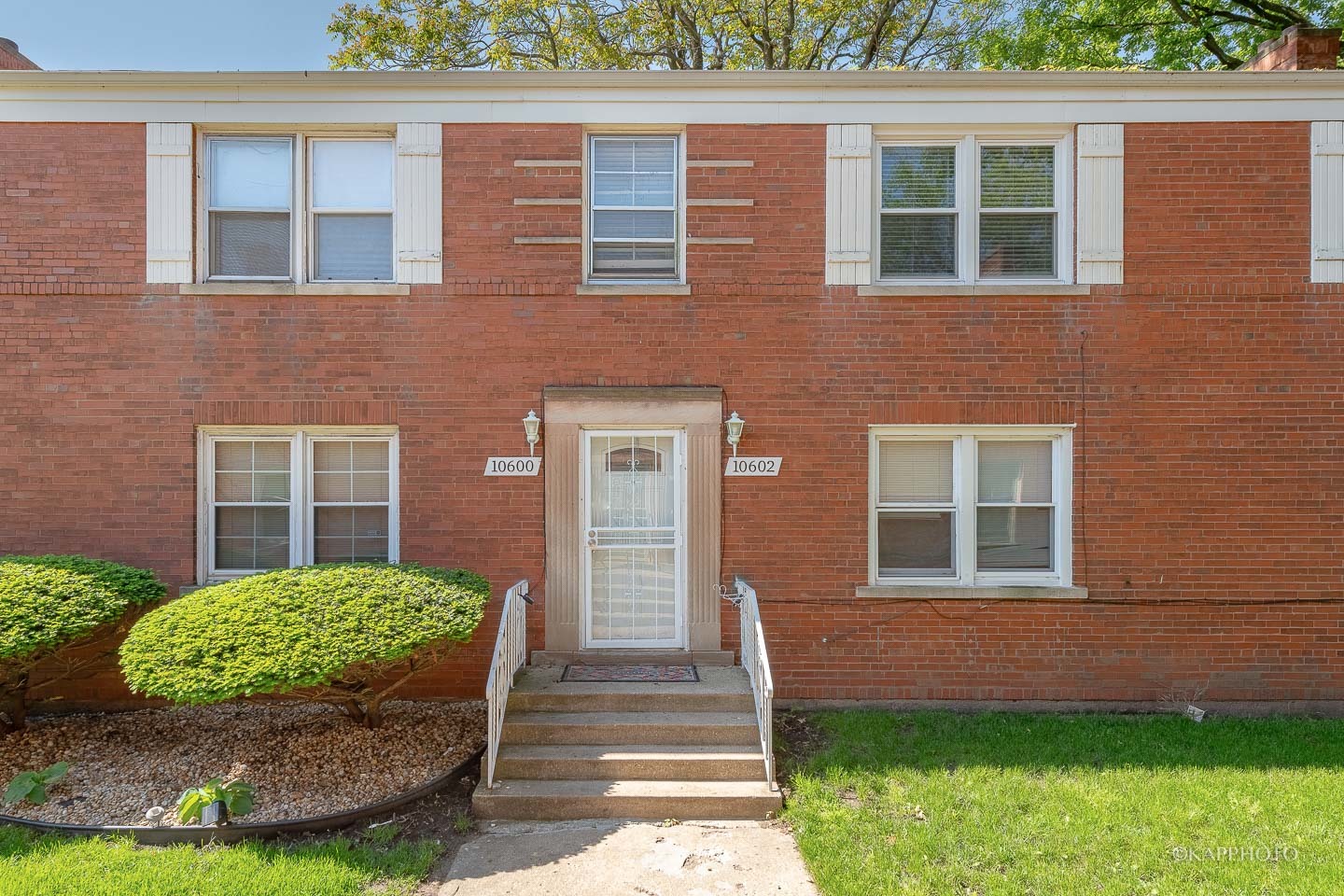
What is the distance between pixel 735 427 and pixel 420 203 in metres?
3.51

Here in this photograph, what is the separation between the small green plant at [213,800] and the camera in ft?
15.2

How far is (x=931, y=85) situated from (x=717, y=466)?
400cm

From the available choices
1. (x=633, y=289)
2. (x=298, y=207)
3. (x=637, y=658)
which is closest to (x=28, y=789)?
(x=637, y=658)

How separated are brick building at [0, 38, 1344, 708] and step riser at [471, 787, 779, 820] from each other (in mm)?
1682

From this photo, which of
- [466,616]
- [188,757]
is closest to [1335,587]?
[466,616]

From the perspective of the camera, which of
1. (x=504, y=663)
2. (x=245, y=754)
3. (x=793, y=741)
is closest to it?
(x=245, y=754)

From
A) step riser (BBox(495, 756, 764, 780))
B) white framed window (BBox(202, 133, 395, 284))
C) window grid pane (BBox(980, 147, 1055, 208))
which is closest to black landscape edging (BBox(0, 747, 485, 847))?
step riser (BBox(495, 756, 764, 780))

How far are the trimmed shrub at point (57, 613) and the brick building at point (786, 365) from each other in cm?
61

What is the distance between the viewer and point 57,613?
5.28m

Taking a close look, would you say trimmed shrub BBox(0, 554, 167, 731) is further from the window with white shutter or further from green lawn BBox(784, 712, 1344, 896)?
green lawn BBox(784, 712, 1344, 896)

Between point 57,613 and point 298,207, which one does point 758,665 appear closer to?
point 57,613

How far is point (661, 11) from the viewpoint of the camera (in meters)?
14.1

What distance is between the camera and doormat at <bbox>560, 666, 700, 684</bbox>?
20.4 feet

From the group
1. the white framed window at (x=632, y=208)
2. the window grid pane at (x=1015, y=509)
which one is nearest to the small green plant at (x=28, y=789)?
the white framed window at (x=632, y=208)
